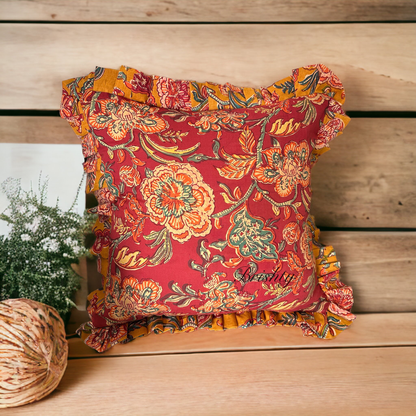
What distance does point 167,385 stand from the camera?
70 centimetres

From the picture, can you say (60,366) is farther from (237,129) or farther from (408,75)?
(408,75)

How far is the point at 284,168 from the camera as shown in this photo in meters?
0.76

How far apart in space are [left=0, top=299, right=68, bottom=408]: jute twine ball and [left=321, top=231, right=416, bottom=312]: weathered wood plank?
70cm

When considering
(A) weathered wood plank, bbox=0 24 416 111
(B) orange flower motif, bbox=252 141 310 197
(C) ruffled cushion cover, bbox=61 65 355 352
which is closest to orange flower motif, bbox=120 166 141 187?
(C) ruffled cushion cover, bbox=61 65 355 352

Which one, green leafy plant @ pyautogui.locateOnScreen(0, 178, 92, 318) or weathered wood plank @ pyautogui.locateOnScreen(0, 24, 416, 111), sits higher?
weathered wood plank @ pyautogui.locateOnScreen(0, 24, 416, 111)

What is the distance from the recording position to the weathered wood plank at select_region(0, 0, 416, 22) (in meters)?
0.92

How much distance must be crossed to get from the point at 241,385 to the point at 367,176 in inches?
26.3

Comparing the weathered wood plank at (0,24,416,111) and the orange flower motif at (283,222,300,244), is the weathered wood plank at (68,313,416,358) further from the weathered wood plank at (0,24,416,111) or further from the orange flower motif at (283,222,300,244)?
the weathered wood plank at (0,24,416,111)

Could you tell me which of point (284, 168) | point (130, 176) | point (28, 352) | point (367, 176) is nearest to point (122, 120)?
point (130, 176)

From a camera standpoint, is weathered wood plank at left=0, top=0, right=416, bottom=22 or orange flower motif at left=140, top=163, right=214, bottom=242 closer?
orange flower motif at left=140, top=163, right=214, bottom=242

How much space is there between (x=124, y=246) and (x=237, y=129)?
0.33m

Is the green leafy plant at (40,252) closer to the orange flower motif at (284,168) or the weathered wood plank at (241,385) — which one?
the weathered wood plank at (241,385)

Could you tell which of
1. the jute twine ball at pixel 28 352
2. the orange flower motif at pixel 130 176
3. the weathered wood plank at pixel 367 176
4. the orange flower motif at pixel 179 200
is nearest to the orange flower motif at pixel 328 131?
the weathered wood plank at pixel 367 176

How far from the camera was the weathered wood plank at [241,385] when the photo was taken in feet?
2.15
